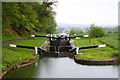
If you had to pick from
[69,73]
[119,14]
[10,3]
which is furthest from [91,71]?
[119,14]

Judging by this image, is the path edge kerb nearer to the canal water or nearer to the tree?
the canal water

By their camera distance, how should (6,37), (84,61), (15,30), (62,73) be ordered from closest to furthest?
(62,73) → (84,61) → (6,37) → (15,30)

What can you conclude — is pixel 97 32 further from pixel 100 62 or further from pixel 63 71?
pixel 63 71

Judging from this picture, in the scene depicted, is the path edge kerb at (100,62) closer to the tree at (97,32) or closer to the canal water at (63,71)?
the canal water at (63,71)

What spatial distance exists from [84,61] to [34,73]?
16.3 ft

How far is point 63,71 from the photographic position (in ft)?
65.2

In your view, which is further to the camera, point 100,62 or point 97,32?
point 97,32

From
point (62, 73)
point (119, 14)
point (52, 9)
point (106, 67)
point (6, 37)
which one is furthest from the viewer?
point (52, 9)

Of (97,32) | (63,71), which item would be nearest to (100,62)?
(63,71)

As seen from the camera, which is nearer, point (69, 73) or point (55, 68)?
point (69, 73)

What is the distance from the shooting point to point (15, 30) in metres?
38.7

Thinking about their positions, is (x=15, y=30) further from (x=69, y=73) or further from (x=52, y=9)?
(x=69, y=73)

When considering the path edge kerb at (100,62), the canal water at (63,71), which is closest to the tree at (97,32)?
the canal water at (63,71)

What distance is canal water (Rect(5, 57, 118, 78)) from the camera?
725 inches
